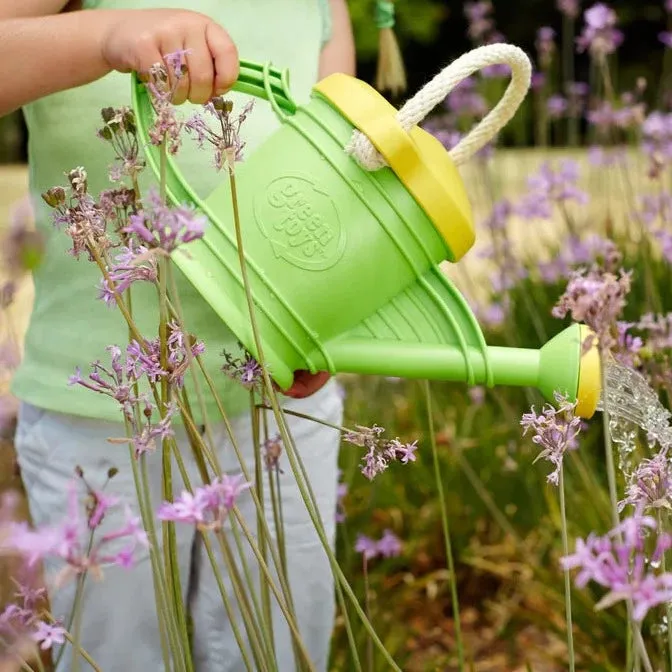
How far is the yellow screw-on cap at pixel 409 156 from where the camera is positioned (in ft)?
2.81

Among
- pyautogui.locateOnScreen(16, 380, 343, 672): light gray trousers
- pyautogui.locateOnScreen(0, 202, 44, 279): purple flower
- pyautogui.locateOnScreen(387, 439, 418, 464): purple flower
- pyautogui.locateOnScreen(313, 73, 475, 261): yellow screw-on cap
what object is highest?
pyautogui.locateOnScreen(313, 73, 475, 261): yellow screw-on cap

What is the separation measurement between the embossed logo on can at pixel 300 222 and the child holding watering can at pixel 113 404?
0.17 meters

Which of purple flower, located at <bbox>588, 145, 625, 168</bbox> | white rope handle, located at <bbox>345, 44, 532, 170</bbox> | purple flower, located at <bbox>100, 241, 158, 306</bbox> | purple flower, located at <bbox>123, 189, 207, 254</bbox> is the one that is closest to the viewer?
purple flower, located at <bbox>123, 189, 207, 254</bbox>

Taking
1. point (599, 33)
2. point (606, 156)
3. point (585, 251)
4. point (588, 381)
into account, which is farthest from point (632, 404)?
point (606, 156)

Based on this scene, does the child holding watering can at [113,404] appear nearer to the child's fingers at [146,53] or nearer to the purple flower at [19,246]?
the child's fingers at [146,53]

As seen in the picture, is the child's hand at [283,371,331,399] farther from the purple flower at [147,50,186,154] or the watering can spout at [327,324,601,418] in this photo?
the purple flower at [147,50,186,154]

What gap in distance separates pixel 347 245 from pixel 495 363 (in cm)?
16

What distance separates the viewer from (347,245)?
90cm

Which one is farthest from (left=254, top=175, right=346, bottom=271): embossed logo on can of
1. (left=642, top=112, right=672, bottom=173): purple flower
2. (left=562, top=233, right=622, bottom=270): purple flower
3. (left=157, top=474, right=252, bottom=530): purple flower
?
(left=562, top=233, right=622, bottom=270): purple flower

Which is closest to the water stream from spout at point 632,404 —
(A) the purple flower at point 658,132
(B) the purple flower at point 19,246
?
(B) the purple flower at point 19,246

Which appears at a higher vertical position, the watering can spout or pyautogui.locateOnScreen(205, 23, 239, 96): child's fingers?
pyautogui.locateOnScreen(205, 23, 239, 96): child's fingers

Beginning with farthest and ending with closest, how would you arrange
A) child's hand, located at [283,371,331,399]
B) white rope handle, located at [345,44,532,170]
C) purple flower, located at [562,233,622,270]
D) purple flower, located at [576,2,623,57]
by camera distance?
purple flower, located at [562,233,622,270], purple flower, located at [576,2,623,57], child's hand, located at [283,371,331,399], white rope handle, located at [345,44,532,170]

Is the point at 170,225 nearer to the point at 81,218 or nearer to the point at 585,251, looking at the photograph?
the point at 81,218

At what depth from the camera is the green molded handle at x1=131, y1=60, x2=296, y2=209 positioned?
89cm
